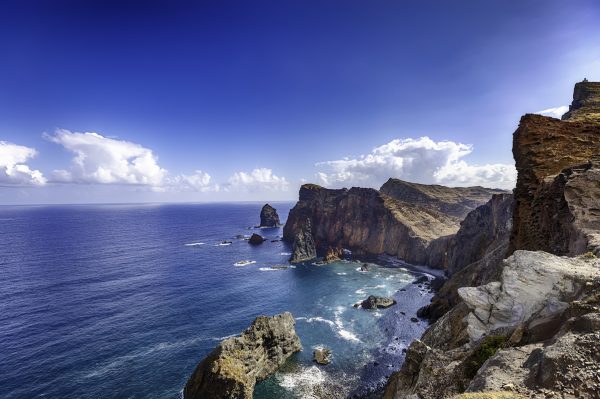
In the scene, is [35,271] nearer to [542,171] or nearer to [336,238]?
[336,238]

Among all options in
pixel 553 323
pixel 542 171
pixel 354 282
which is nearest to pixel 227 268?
pixel 354 282

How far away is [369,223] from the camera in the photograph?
134m

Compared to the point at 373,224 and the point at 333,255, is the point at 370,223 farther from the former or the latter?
the point at 333,255

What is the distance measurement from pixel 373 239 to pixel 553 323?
388 feet

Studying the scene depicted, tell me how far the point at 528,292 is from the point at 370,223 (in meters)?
119

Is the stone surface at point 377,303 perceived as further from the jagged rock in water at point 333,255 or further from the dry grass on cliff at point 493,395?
the dry grass on cliff at point 493,395

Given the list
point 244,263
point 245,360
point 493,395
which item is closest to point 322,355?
point 245,360

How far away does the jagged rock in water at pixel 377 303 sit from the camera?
71.2 m

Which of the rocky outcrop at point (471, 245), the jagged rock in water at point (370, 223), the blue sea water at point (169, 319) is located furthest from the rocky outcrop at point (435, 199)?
the rocky outcrop at point (471, 245)

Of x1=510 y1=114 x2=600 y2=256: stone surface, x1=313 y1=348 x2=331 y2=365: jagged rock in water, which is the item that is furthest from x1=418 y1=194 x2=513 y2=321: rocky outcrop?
→ x1=510 y1=114 x2=600 y2=256: stone surface

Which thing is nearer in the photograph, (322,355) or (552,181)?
(552,181)

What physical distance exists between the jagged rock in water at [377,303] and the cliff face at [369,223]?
139 feet

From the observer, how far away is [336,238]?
142250 millimetres

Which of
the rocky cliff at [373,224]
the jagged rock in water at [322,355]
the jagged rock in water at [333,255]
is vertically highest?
the rocky cliff at [373,224]
